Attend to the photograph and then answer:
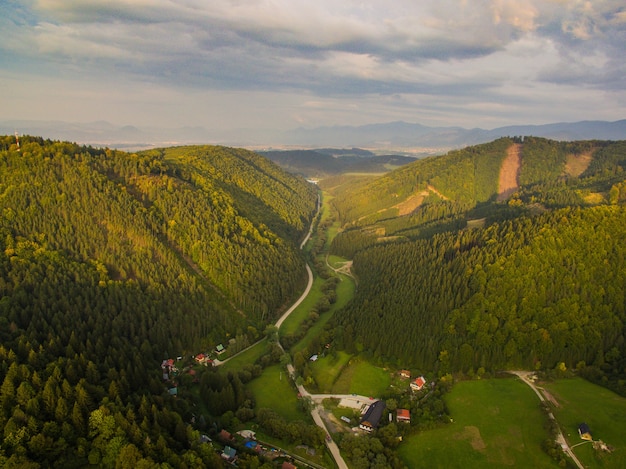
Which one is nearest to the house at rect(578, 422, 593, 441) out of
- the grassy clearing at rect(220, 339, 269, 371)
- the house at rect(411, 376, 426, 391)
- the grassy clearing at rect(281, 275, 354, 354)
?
the house at rect(411, 376, 426, 391)

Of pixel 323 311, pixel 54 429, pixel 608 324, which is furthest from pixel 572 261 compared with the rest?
pixel 54 429

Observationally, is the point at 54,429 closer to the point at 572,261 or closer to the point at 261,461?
the point at 261,461

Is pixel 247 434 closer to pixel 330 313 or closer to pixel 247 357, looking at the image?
pixel 247 357

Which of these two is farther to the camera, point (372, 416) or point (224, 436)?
point (372, 416)

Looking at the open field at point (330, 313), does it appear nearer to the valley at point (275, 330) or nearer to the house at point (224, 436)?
the valley at point (275, 330)

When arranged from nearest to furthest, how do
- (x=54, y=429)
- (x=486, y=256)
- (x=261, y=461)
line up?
(x=54, y=429), (x=261, y=461), (x=486, y=256)

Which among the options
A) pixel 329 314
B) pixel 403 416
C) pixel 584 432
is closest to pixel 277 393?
pixel 403 416
